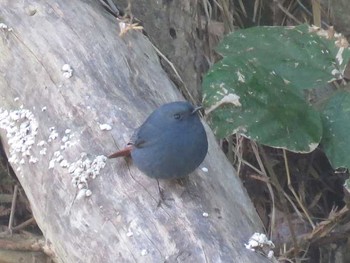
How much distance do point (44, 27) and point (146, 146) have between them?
0.67 metres

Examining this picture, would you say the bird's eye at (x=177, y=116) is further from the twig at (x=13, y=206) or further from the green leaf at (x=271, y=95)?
the twig at (x=13, y=206)

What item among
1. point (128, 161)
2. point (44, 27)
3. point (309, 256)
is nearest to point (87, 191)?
point (128, 161)

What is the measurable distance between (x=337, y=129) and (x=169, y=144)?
21.6 inches

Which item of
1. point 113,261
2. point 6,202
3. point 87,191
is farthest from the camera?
point 6,202

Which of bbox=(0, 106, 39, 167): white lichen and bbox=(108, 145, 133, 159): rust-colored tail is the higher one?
bbox=(0, 106, 39, 167): white lichen

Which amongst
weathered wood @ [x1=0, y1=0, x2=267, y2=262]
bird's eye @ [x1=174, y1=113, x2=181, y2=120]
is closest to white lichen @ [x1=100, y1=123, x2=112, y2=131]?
weathered wood @ [x1=0, y1=0, x2=267, y2=262]

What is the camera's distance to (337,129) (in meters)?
2.50

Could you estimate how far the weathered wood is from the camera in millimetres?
2180

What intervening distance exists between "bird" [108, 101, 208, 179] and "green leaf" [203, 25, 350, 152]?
0.14 m

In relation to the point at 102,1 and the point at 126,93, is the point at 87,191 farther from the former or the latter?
the point at 102,1

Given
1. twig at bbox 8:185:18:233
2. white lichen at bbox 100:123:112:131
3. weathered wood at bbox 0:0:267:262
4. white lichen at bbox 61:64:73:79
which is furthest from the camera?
twig at bbox 8:185:18:233

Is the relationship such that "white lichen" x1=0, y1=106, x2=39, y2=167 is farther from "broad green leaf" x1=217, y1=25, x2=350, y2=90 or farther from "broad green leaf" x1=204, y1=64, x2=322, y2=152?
"broad green leaf" x1=217, y1=25, x2=350, y2=90

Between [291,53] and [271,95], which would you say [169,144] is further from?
[291,53]

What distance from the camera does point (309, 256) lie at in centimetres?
313
